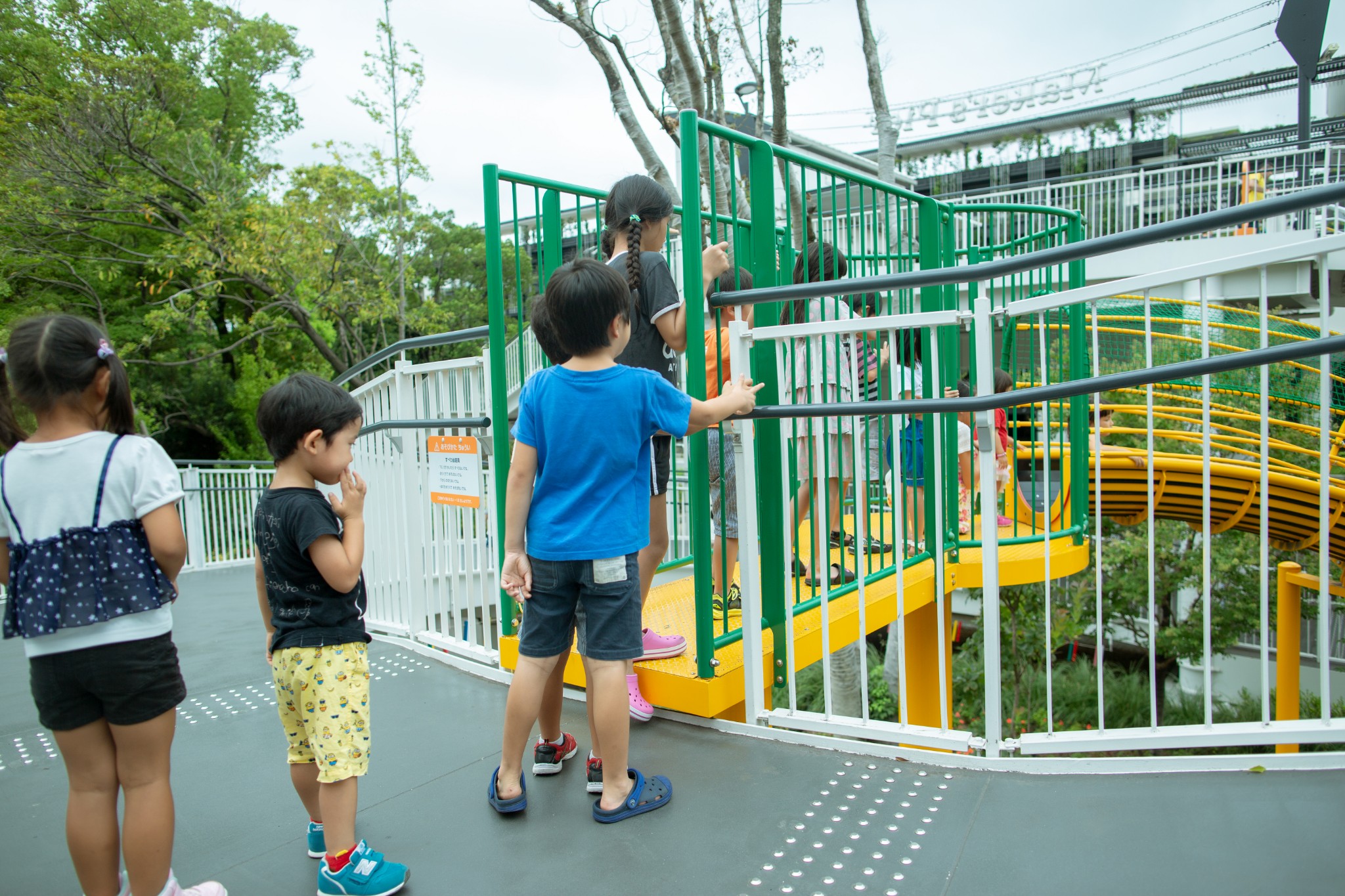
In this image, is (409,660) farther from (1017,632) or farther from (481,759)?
(1017,632)

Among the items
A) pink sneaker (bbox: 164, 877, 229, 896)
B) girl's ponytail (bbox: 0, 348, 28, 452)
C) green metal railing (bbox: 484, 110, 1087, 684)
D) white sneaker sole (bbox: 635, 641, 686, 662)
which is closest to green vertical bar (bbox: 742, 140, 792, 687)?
green metal railing (bbox: 484, 110, 1087, 684)

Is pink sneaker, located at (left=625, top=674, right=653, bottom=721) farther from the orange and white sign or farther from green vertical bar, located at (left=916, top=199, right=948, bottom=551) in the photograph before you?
green vertical bar, located at (left=916, top=199, right=948, bottom=551)

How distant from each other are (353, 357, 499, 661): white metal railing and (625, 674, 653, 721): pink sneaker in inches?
41.4

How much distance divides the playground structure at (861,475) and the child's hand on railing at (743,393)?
0.79ft

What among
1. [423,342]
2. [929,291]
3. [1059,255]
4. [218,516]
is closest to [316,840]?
[1059,255]

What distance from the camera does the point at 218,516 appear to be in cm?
1048

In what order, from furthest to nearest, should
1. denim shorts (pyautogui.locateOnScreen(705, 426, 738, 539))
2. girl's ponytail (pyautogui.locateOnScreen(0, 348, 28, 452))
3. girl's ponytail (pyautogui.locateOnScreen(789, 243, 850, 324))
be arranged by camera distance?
girl's ponytail (pyautogui.locateOnScreen(789, 243, 850, 324)), denim shorts (pyautogui.locateOnScreen(705, 426, 738, 539)), girl's ponytail (pyautogui.locateOnScreen(0, 348, 28, 452))

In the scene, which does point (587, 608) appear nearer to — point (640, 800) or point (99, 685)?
point (640, 800)

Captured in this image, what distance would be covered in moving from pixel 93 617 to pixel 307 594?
0.41 m

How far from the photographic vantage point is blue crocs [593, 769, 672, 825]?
2205 mm

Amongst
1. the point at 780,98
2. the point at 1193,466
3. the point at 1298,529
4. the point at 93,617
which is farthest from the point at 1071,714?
the point at 93,617

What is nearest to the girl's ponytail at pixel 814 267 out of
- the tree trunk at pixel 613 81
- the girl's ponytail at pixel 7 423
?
the girl's ponytail at pixel 7 423

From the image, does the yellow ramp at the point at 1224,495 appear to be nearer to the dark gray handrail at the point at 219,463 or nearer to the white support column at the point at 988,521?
the white support column at the point at 988,521

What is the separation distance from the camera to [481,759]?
107 inches
